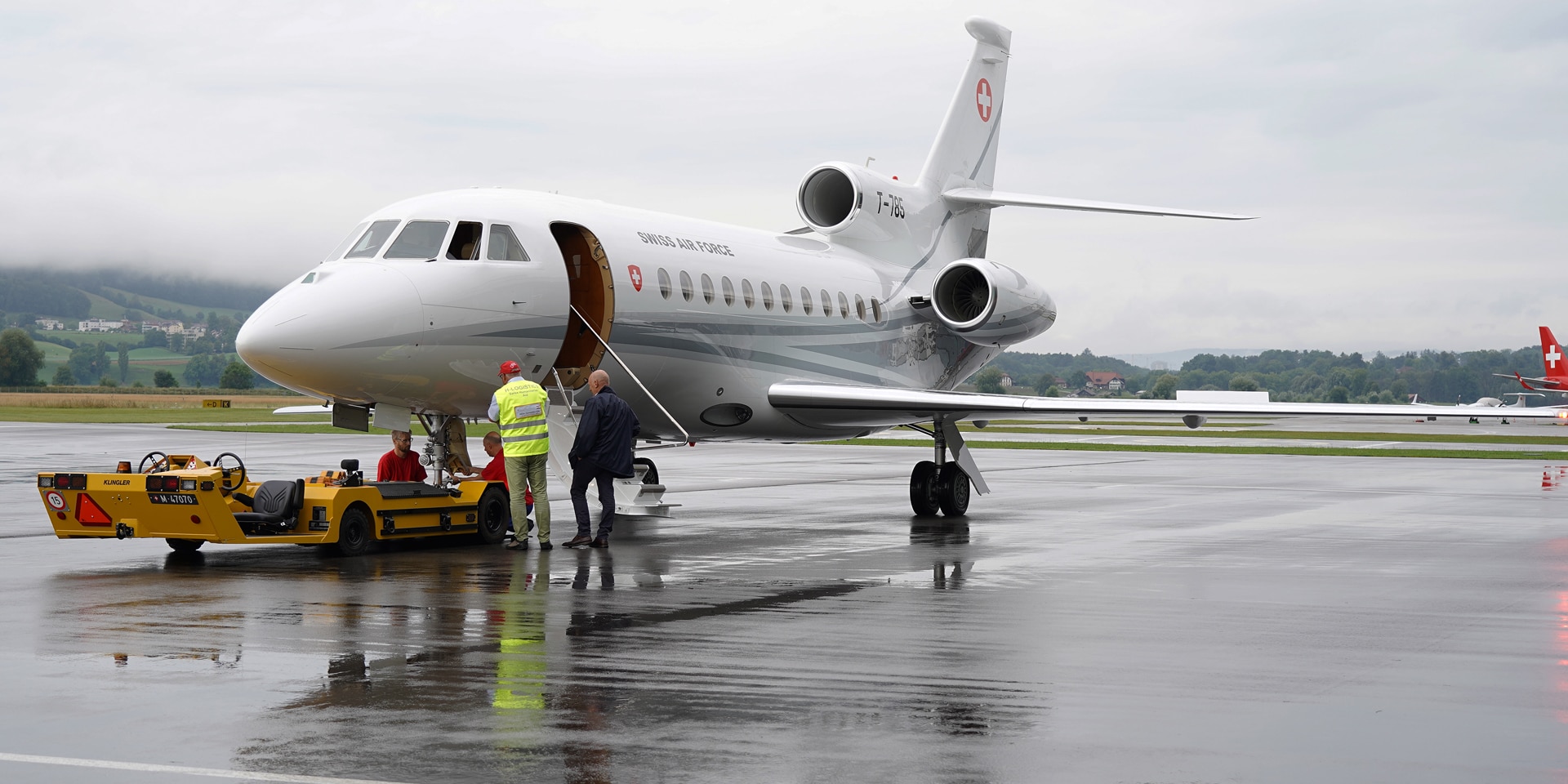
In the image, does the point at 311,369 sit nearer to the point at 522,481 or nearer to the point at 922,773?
the point at 522,481

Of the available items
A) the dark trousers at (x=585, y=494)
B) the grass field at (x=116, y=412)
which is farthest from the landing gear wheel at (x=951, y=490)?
the grass field at (x=116, y=412)

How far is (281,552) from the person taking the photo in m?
14.2

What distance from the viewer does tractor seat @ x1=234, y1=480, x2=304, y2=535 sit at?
1313 cm

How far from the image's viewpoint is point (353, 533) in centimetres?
1375

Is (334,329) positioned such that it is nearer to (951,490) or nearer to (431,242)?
(431,242)

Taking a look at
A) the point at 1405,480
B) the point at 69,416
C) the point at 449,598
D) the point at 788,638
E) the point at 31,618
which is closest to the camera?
the point at 788,638

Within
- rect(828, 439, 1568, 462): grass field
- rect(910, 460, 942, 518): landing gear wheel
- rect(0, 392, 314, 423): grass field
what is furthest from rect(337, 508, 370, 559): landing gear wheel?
rect(0, 392, 314, 423): grass field

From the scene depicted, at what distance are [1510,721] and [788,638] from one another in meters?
3.97

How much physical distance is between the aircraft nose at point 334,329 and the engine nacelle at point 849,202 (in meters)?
9.53

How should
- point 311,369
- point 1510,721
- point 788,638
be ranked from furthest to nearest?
1. point 311,369
2. point 788,638
3. point 1510,721

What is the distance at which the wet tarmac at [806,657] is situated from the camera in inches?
237

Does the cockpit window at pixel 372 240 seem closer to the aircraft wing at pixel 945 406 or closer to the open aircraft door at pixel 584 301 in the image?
the open aircraft door at pixel 584 301

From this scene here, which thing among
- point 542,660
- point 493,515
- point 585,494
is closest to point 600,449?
point 585,494

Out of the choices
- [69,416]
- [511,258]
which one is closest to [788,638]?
[511,258]
